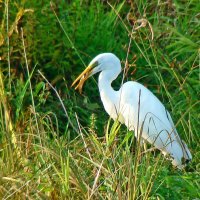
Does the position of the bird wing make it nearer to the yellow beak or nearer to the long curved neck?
the long curved neck

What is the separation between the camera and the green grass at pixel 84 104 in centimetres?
387

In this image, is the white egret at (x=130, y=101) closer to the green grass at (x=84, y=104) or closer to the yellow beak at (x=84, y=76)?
the yellow beak at (x=84, y=76)

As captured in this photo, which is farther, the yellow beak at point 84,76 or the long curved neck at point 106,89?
the long curved neck at point 106,89

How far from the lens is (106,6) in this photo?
6.81 meters

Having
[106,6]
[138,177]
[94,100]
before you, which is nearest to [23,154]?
[138,177]

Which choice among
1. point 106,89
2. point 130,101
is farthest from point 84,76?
point 130,101

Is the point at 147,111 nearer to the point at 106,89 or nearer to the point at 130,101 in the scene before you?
the point at 130,101

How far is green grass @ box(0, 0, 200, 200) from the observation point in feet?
12.7

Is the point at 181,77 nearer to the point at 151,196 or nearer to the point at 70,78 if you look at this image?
the point at 151,196

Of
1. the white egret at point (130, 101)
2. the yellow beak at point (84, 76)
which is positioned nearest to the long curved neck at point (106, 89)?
the white egret at point (130, 101)

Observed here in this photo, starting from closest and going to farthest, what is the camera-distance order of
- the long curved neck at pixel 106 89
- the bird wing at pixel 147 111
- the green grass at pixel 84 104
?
the green grass at pixel 84 104
the bird wing at pixel 147 111
the long curved neck at pixel 106 89

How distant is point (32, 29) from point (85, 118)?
62 centimetres

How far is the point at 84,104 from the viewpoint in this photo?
6.04 meters

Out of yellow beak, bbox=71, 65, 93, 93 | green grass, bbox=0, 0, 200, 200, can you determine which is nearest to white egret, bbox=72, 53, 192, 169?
yellow beak, bbox=71, 65, 93, 93
